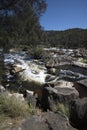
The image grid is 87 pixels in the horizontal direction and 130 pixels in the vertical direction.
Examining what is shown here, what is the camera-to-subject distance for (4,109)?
5.70m

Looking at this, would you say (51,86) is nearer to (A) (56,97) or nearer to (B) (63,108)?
(A) (56,97)

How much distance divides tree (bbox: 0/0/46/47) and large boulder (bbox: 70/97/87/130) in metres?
7.33

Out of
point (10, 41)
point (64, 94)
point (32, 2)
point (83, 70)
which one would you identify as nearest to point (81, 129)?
point (64, 94)

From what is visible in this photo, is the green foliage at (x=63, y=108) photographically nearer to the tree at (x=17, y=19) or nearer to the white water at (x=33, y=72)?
the tree at (x=17, y=19)

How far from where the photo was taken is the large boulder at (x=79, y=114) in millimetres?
5977

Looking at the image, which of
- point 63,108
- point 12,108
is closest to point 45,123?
point 12,108

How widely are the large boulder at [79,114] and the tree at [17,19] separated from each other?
733 centimetres

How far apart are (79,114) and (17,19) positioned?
8368 millimetres

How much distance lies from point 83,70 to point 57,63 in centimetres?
266

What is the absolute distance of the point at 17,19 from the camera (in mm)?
13227

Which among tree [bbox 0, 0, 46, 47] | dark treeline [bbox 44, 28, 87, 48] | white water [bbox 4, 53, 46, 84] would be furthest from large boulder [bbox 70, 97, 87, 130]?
dark treeline [bbox 44, 28, 87, 48]

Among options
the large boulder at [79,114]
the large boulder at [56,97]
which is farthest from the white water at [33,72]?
the large boulder at [79,114]

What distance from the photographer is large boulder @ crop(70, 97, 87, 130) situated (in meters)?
5.98

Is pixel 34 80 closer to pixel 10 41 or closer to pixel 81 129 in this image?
pixel 10 41
